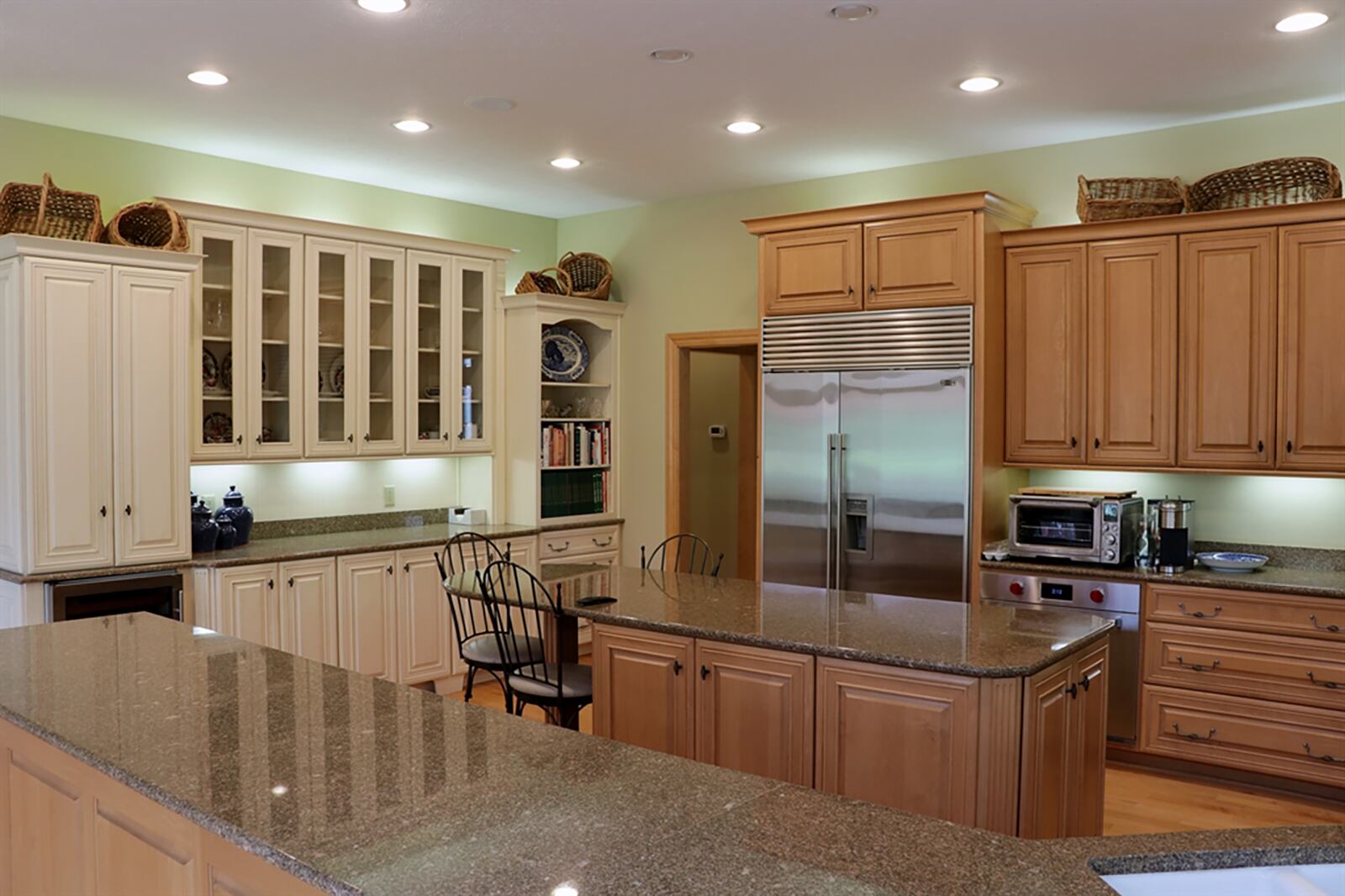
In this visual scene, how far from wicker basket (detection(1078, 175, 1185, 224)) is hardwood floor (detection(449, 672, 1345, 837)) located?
→ 2430 millimetres

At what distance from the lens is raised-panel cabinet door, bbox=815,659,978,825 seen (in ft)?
9.20

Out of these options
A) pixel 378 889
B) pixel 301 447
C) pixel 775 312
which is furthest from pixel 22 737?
pixel 775 312

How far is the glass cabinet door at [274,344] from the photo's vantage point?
17.1 ft

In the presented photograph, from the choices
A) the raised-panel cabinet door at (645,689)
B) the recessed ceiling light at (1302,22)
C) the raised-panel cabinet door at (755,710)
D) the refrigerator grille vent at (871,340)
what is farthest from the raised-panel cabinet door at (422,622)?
the recessed ceiling light at (1302,22)

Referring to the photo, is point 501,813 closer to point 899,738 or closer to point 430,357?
point 899,738

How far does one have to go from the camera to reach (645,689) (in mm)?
3391

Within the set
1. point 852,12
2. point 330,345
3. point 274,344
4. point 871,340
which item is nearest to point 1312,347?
point 871,340

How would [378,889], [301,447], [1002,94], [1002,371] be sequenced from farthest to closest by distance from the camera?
[301,447], [1002,371], [1002,94], [378,889]

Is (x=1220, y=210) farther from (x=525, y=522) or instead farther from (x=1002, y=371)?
(x=525, y=522)

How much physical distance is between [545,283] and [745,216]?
4.27 feet

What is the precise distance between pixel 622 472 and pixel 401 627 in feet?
6.14

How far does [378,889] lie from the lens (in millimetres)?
1368

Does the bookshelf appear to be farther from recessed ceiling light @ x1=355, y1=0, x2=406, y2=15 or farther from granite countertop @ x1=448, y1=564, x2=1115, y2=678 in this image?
recessed ceiling light @ x1=355, y1=0, x2=406, y2=15

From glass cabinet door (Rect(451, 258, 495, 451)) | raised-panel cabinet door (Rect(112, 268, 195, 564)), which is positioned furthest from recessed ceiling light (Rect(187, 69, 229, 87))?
glass cabinet door (Rect(451, 258, 495, 451))
